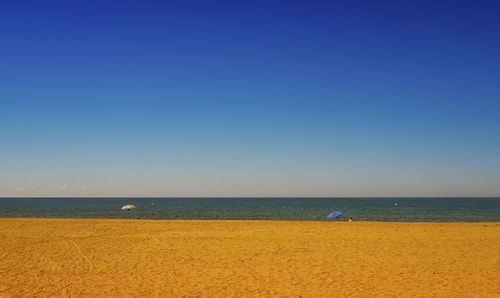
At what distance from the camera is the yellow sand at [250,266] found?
37.5 feet

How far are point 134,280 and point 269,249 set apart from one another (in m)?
7.97

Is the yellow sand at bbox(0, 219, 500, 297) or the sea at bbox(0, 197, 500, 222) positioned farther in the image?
the sea at bbox(0, 197, 500, 222)

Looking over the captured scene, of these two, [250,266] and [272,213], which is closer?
[250,266]

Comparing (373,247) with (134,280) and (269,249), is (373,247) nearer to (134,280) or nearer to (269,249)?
(269,249)

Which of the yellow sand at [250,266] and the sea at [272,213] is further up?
the yellow sand at [250,266]

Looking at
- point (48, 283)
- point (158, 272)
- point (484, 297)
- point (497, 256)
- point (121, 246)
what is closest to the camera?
point (484, 297)

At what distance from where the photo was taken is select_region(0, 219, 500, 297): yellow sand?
37.5ft

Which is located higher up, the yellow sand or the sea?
the yellow sand

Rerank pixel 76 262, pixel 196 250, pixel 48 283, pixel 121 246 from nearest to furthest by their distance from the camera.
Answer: pixel 48 283 < pixel 76 262 < pixel 196 250 < pixel 121 246

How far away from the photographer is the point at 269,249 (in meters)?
18.8

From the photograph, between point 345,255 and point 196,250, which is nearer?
point 345,255

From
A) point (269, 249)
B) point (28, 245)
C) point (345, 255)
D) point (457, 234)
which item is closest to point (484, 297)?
point (345, 255)

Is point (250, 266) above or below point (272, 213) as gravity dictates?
above

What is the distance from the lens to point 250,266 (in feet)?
48.6
